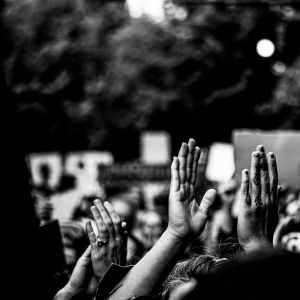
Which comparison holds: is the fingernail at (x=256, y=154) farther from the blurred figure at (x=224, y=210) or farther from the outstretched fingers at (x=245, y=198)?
the blurred figure at (x=224, y=210)

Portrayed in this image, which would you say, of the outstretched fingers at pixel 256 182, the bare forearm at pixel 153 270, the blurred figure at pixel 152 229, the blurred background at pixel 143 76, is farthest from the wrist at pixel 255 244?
the blurred background at pixel 143 76

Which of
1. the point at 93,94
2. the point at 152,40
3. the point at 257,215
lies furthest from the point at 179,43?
the point at 257,215

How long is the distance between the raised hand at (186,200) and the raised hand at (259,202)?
12 centimetres

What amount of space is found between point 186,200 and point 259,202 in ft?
0.79

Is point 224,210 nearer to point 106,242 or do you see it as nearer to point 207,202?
point 106,242

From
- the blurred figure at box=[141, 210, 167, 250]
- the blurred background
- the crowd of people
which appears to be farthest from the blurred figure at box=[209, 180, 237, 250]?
the blurred background

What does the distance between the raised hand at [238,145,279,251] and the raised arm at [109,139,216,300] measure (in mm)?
121

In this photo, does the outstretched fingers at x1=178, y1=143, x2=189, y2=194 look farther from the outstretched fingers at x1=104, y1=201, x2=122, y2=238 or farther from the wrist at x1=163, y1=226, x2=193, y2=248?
the outstretched fingers at x1=104, y1=201, x2=122, y2=238

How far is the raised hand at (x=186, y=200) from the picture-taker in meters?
1.70

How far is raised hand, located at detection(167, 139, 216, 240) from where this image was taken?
1.70 metres

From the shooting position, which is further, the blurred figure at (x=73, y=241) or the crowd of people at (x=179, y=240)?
the blurred figure at (x=73, y=241)

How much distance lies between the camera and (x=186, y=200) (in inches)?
70.1

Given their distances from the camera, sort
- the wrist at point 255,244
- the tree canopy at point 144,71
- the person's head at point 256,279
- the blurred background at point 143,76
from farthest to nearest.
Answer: the tree canopy at point 144,71 → the blurred background at point 143,76 → the wrist at point 255,244 → the person's head at point 256,279

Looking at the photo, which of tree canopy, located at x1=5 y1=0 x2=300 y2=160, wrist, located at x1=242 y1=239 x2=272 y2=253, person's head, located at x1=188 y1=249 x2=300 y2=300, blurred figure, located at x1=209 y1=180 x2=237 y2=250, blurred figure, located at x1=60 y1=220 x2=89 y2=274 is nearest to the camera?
person's head, located at x1=188 y1=249 x2=300 y2=300
